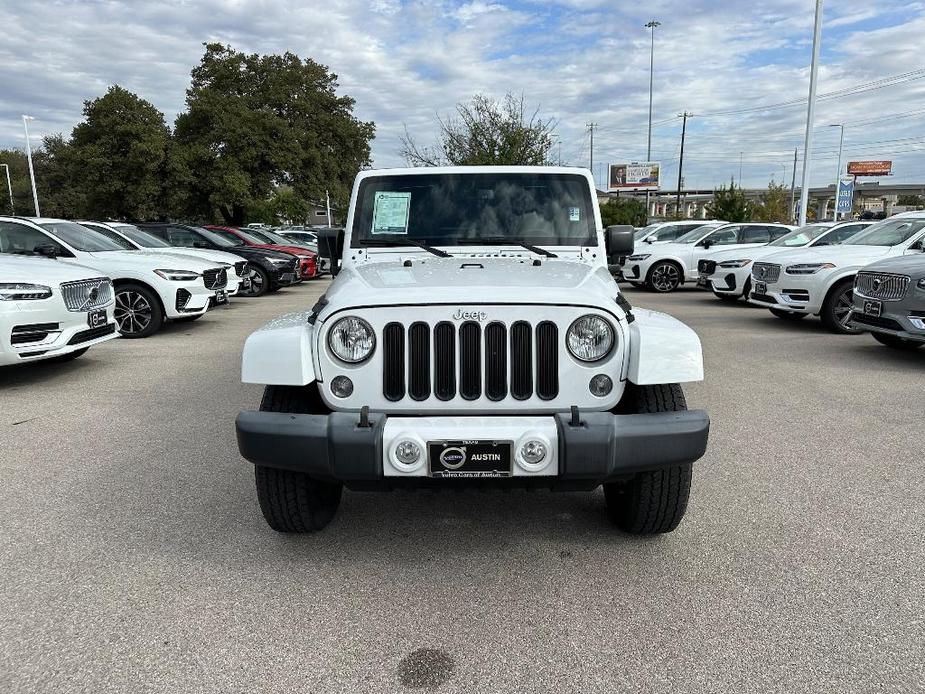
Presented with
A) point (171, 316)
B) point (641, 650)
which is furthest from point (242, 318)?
point (641, 650)

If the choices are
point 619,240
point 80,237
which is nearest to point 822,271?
point 619,240

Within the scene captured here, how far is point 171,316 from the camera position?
30.5 feet

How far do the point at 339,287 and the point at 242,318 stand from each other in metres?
8.88

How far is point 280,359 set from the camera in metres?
2.77

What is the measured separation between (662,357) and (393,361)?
3.61 feet

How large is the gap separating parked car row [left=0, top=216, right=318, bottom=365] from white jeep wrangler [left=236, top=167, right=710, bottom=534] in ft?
13.5

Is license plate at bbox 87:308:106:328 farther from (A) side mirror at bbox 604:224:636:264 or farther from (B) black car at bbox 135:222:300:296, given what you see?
(B) black car at bbox 135:222:300:296

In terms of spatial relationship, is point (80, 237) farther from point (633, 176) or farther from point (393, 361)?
point (633, 176)

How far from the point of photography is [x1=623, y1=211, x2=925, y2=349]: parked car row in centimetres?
713

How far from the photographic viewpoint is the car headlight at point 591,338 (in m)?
2.81

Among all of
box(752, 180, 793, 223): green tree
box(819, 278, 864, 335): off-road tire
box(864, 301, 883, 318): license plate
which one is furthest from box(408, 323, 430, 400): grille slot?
box(752, 180, 793, 223): green tree

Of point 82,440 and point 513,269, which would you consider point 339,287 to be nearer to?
point 513,269

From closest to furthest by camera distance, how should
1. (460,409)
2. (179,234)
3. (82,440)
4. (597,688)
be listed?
(597,688)
(460,409)
(82,440)
(179,234)

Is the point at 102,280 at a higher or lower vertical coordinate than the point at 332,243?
lower
